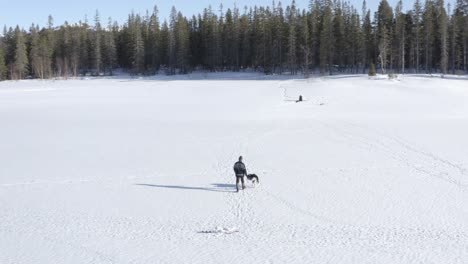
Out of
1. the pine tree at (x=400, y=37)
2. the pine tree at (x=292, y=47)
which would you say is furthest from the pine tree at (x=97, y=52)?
the pine tree at (x=400, y=37)

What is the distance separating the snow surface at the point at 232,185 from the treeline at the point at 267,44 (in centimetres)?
4037

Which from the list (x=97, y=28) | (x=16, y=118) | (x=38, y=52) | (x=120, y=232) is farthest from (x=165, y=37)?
(x=120, y=232)

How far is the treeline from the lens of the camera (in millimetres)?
80750

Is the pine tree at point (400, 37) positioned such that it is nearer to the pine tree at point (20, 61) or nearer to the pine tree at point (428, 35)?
the pine tree at point (428, 35)

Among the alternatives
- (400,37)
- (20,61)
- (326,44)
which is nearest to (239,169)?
(326,44)

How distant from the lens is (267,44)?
91.8 meters

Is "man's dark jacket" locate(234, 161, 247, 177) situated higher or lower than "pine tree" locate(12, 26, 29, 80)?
lower

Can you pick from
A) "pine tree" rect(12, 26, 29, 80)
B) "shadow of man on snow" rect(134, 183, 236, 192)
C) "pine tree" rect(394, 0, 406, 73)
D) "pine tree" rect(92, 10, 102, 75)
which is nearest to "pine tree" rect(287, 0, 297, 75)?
"pine tree" rect(394, 0, 406, 73)

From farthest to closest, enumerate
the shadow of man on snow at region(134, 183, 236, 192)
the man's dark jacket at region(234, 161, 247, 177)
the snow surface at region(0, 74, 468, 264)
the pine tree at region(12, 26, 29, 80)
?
the pine tree at region(12, 26, 29, 80) < the shadow of man on snow at region(134, 183, 236, 192) < the man's dark jacket at region(234, 161, 247, 177) < the snow surface at region(0, 74, 468, 264)

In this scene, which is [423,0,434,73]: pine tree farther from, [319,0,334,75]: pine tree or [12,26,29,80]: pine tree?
[12,26,29,80]: pine tree

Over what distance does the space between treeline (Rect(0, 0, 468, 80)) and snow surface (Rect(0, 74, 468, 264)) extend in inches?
1589

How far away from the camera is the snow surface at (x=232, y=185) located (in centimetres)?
1351

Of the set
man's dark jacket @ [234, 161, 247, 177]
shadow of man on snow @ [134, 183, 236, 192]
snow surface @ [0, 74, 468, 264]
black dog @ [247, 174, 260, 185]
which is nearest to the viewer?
snow surface @ [0, 74, 468, 264]

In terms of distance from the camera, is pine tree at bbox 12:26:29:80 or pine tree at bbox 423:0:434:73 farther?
pine tree at bbox 12:26:29:80
